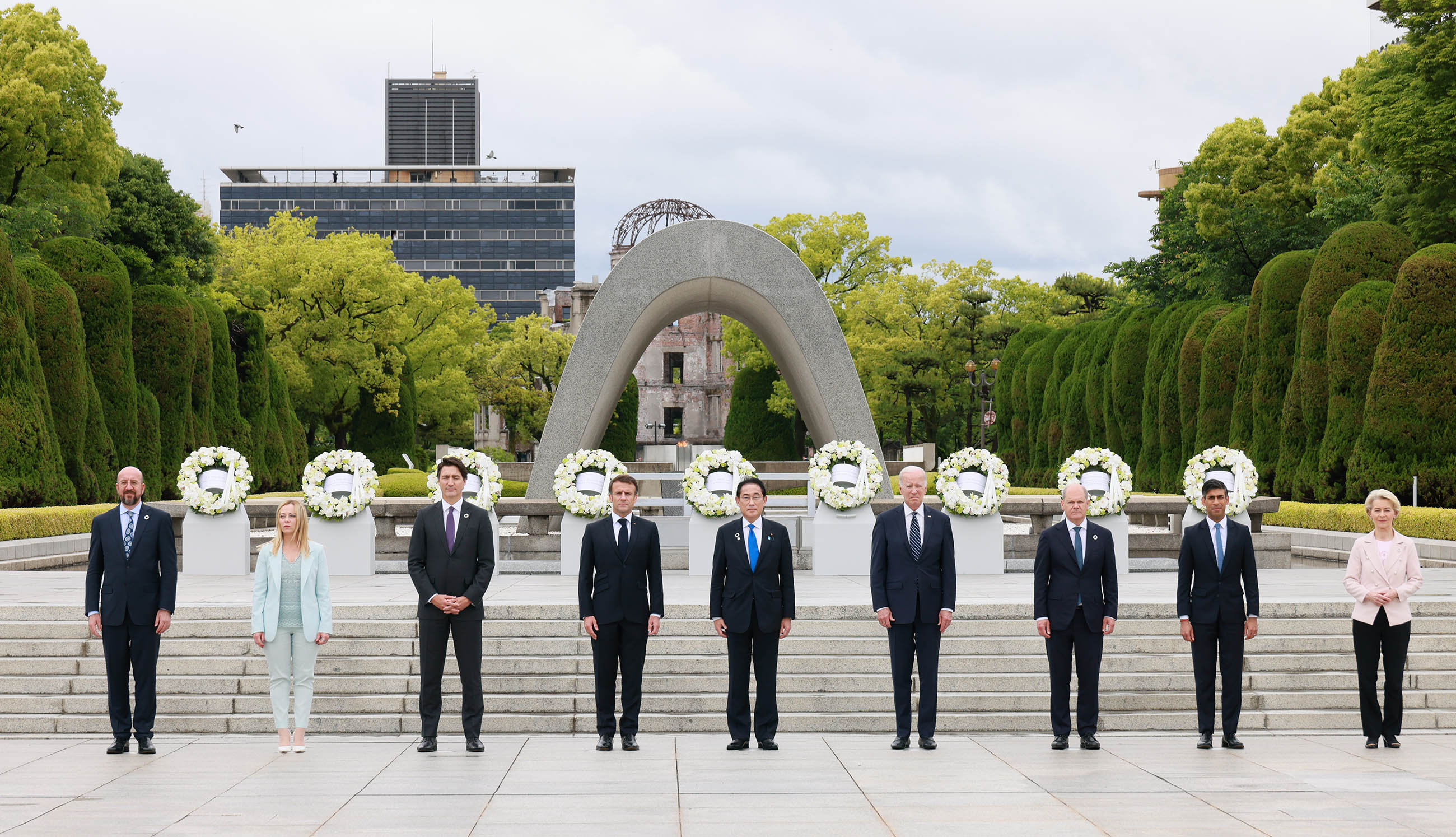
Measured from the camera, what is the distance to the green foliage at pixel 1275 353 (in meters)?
22.1

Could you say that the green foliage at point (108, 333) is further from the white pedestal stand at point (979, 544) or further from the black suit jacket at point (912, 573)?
the black suit jacket at point (912, 573)

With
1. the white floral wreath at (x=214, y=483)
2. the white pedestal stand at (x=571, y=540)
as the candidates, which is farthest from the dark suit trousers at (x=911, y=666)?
the white floral wreath at (x=214, y=483)

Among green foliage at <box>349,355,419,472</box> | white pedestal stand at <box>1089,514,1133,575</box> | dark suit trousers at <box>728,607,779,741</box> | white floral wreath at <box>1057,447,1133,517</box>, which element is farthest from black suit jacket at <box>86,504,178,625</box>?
green foliage at <box>349,355,419,472</box>

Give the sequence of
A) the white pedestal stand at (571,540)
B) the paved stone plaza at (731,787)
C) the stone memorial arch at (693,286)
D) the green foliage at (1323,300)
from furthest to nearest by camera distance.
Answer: the green foliage at (1323,300), the stone memorial arch at (693,286), the white pedestal stand at (571,540), the paved stone plaza at (731,787)

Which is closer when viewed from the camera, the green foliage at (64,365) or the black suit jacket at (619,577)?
the black suit jacket at (619,577)

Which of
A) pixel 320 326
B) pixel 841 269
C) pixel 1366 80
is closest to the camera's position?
pixel 1366 80

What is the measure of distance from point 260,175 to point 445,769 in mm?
119715

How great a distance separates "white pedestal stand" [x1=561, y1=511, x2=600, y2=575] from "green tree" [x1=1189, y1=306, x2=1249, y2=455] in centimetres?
1577

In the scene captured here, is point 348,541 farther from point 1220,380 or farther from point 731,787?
point 1220,380

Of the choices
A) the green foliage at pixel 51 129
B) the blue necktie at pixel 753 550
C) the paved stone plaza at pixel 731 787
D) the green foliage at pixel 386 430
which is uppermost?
the green foliage at pixel 51 129

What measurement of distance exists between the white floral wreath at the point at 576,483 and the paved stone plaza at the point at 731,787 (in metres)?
4.97

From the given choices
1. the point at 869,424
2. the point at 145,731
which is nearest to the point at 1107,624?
the point at 145,731

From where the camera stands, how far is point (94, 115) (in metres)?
27.4

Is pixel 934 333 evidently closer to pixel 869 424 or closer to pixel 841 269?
pixel 841 269
